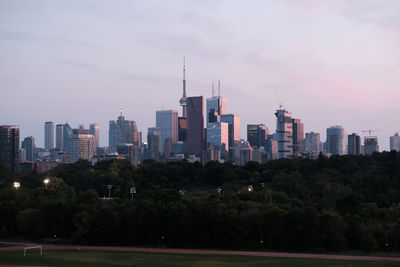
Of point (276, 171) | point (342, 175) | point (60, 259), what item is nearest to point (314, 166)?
point (276, 171)

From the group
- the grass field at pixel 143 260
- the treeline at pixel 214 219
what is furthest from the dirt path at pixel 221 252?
the treeline at pixel 214 219

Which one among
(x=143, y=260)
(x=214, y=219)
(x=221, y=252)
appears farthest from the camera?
(x=214, y=219)

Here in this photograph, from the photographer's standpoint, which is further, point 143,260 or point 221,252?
point 221,252

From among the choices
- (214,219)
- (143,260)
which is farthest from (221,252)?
(143,260)

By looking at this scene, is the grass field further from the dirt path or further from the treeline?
the treeline

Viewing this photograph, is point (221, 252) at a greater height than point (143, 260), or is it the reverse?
point (143, 260)

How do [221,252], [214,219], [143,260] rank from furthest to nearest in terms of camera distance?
[214,219], [221,252], [143,260]

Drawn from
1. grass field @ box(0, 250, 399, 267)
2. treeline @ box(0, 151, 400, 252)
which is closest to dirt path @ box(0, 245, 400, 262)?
grass field @ box(0, 250, 399, 267)

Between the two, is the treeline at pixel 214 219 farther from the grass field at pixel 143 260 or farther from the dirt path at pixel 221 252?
the grass field at pixel 143 260

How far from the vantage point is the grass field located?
150 feet

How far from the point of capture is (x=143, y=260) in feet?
157

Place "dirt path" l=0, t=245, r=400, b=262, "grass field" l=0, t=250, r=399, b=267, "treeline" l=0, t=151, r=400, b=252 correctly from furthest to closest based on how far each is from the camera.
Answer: "treeline" l=0, t=151, r=400, b=252 < "dirt path" l=0, t=245, r=400, b=262 < "grass field" l=0, t=250, r=399, b=267

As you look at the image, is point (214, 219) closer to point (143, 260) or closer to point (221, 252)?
point (221, 252)

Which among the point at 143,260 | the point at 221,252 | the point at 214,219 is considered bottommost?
the point at 221,252
